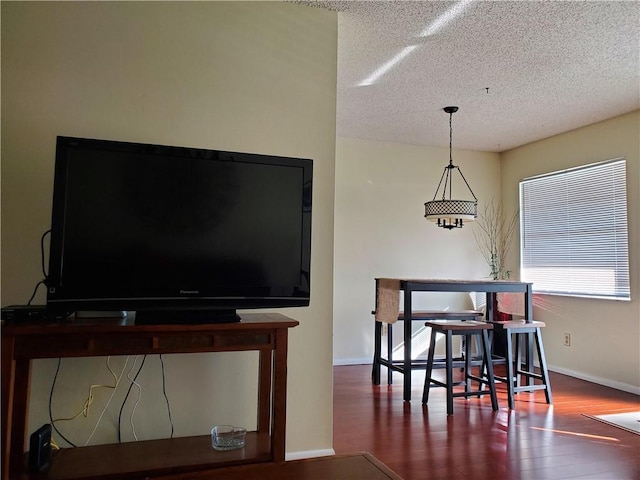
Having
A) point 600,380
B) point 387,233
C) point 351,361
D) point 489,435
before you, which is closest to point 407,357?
point 489,435

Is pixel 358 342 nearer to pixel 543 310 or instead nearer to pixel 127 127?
pixel 543 310

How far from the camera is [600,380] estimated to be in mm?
4234

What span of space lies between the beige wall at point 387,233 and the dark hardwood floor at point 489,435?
114cm

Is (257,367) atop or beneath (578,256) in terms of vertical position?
beneath

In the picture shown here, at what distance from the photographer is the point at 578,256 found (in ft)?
15.0

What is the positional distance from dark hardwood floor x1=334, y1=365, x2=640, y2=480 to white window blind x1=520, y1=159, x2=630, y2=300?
1.06m

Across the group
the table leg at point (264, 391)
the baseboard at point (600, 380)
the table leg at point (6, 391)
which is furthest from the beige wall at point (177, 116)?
the baseboard at point (600, 380)

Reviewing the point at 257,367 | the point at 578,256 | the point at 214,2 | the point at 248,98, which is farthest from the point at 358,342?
the point at 214,2

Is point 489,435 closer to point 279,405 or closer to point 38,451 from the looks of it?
point 279,405

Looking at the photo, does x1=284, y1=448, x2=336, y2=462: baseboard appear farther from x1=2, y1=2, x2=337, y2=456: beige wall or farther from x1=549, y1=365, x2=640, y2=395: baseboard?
x1=549, y1=365, x2=640, y2=395: baseboard

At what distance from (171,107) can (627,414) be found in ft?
12.0

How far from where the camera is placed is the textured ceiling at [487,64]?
8.46 ft

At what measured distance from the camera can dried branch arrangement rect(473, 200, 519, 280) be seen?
18.0 ft

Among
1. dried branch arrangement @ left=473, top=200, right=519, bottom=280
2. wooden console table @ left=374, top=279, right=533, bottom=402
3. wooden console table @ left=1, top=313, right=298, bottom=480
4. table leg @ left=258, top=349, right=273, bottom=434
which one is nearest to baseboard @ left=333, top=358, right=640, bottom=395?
wooden console table @ left=374, top=279, right=533, bottom=402
